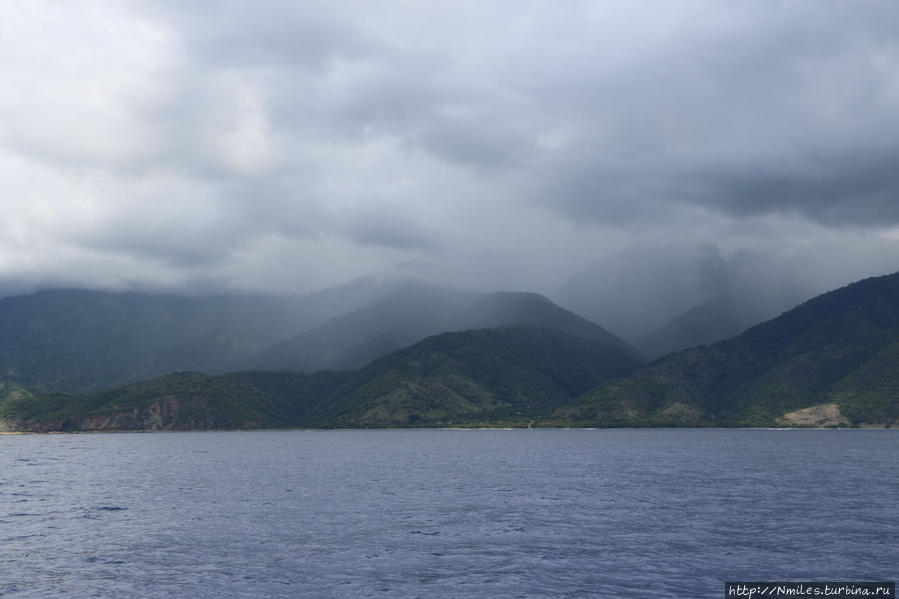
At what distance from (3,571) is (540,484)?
98840 mm

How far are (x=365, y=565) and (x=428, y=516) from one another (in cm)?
3144

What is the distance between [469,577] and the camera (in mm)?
59500

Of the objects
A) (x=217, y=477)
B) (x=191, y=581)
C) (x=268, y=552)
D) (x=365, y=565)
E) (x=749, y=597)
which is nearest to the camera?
(x=749, y=597)

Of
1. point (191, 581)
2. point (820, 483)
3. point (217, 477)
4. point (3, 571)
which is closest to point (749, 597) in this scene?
point (191, 581)

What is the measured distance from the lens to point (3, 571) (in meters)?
61.4

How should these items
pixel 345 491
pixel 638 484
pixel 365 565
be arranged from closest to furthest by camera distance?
pixel 365 565
pixel 345 491
pixel 638 484

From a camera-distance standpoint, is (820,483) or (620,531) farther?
(820,483)

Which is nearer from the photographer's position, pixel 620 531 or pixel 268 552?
pixel 268 552

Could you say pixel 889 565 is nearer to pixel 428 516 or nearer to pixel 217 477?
pixel 428 516

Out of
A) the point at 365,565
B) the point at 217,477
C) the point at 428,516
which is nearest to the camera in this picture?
the point at 365,565

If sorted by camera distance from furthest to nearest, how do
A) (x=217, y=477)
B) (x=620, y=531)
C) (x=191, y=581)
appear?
(x=217, y=477)
(x=620, y=531)
(x=191, y=581)

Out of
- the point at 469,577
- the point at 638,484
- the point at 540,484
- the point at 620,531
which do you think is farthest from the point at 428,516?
the point at 638,484

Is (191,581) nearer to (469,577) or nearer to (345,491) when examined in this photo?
(469,577)

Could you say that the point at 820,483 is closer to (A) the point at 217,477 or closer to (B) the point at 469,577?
(B) the point at 469,577
